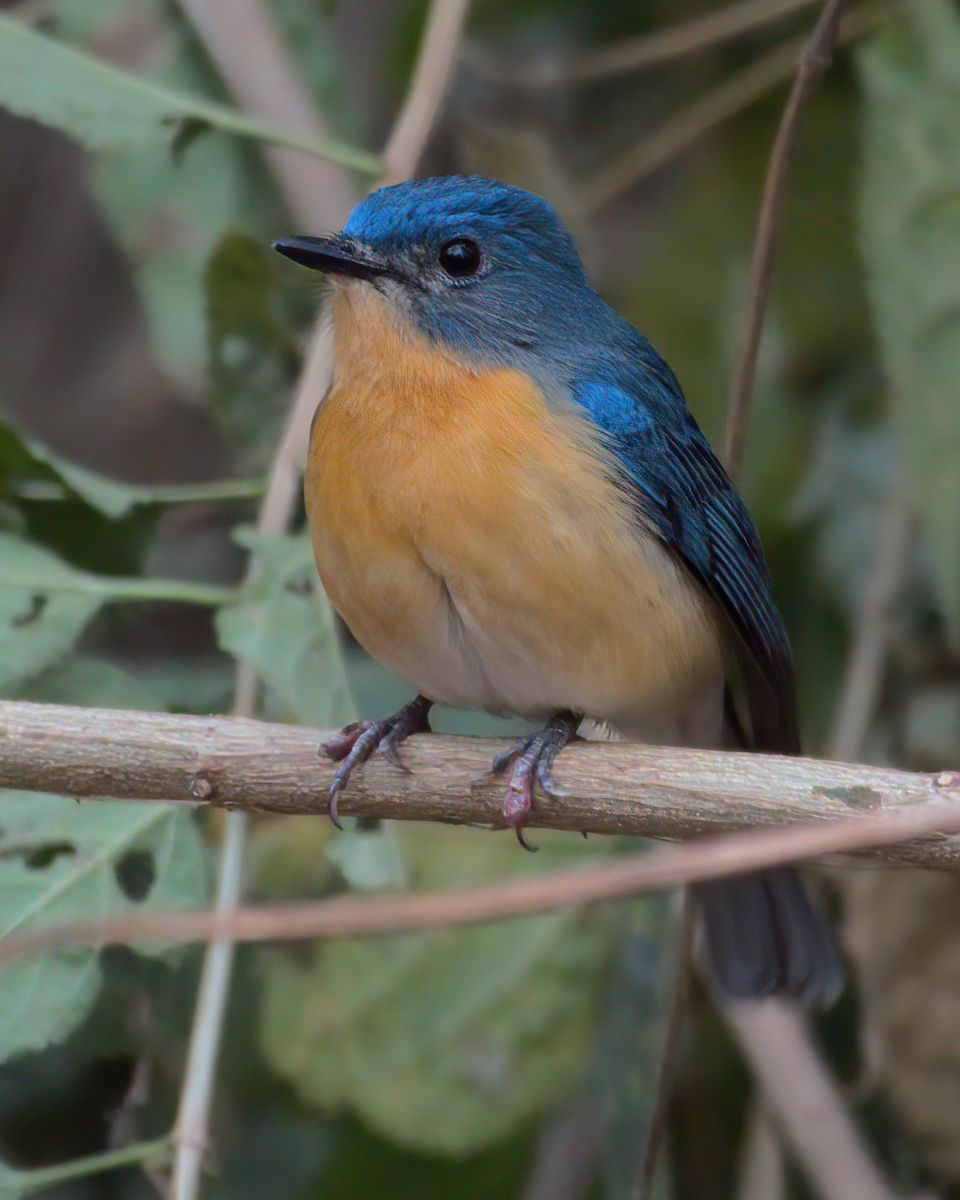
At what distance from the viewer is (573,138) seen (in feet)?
17.8

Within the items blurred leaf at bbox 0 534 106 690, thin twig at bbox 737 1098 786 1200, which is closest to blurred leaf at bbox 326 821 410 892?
blurred leaf at bbox 0 534 106 690

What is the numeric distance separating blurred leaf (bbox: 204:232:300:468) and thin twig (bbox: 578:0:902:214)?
1.41 metres

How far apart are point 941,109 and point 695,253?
1053 millimetres

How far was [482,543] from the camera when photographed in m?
2.67

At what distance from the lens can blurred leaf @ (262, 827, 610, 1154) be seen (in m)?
3.44

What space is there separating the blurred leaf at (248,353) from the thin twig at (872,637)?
1671 mm

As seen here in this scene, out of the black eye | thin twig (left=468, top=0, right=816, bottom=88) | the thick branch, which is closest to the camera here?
the thick branch

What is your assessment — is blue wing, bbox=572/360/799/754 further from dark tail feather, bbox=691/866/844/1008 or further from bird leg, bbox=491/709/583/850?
bird leg, bbox=491/709/583/850

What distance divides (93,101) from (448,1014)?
2.34m

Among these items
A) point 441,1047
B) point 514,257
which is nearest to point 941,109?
point 514,257

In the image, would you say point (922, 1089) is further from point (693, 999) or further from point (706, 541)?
point (706, 541)

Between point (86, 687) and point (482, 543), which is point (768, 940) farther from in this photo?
point (86, 687)

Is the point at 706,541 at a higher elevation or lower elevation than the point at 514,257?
lower

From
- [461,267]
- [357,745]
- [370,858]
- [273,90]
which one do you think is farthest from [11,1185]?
[273,90]
